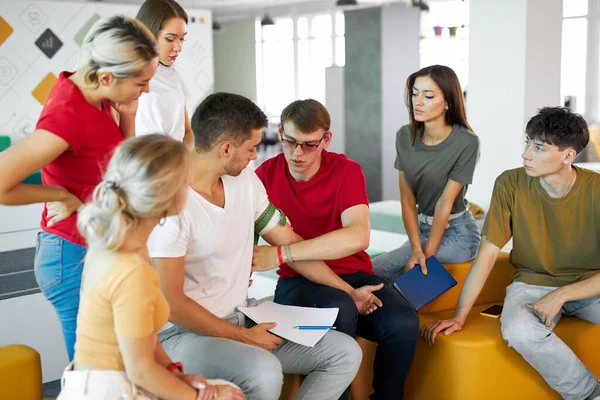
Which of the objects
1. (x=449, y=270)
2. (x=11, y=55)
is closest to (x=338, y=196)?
(x=449, y=270)

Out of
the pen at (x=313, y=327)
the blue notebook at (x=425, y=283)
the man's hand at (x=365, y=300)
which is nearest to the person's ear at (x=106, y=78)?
the pen at (x=313, y=327)

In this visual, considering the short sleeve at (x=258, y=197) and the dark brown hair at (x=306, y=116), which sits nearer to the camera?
the short sleeve at (x=258, y=197)

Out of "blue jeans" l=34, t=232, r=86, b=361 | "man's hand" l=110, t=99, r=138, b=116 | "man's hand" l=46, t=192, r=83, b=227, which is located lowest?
"blue jeans" l=34, t=232, r=86, b=361

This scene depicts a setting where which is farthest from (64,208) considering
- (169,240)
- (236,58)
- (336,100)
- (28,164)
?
(236,58)

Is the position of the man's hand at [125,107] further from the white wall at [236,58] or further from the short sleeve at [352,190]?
the white wall at [236,58]

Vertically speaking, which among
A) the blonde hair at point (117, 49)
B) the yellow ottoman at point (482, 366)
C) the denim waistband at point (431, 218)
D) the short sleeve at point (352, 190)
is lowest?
the yellow ottoman at point (482, 366)

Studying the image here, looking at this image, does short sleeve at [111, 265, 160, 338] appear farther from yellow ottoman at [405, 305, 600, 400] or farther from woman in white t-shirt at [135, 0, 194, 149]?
yellow ottoman at [405, 305, 600, 400]

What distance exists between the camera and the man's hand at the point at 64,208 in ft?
5.95

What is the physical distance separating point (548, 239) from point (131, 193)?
5.84 feet

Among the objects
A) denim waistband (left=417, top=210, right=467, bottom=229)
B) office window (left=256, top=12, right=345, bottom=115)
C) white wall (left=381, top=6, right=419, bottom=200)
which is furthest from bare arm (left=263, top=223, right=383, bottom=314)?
office window (left=256, top=12, right=345, bottom=115)

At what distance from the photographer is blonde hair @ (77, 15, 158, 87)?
1.73m

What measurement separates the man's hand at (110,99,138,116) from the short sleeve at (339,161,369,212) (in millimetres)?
867

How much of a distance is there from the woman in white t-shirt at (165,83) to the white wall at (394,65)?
4.75 m

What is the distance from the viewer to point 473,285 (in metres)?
2.62
